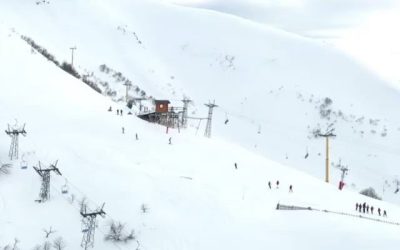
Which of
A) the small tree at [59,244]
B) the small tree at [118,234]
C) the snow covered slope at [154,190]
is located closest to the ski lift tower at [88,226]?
the snow covered slope at [154,190]

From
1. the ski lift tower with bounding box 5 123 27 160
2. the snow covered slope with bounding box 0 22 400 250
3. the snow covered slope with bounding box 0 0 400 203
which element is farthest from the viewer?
the snow covered slope with bounding box 0 0 400 203

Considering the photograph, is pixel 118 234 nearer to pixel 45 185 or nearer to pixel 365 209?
pixel 45 185

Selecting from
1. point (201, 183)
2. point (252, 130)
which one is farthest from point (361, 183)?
point (201, 183)

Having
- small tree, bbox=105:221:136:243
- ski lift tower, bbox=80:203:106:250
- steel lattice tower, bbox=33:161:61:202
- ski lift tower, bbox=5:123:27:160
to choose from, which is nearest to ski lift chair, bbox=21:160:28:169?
ski lift tower, bbox=5:123:27:160

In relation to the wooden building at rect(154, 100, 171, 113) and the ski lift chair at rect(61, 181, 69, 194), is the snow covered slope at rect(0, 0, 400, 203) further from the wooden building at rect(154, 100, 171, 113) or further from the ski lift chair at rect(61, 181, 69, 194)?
the ski lift chair at rect(61, 181, 69, 194)

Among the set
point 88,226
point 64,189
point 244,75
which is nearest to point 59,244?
point 88,226

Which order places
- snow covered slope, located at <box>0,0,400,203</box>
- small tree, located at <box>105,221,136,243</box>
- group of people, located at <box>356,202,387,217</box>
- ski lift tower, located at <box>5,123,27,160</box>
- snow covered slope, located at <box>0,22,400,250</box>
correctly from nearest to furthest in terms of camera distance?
small tree, located at <box>105,221,136,243</box> → snow covered slope, located at <box>0,22,400,250</box> → ski lift tower, located at <box>5,123,27,160</box> → group of people, located at <box>356,202,387,217</box> → snow covered slope, located at <box>0,0,400,203</box>

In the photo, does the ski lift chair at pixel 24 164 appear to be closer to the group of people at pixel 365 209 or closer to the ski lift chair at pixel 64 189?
the ski lift chair at pixel 64 189

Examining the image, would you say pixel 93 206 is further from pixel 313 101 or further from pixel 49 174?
pixel 313 101
